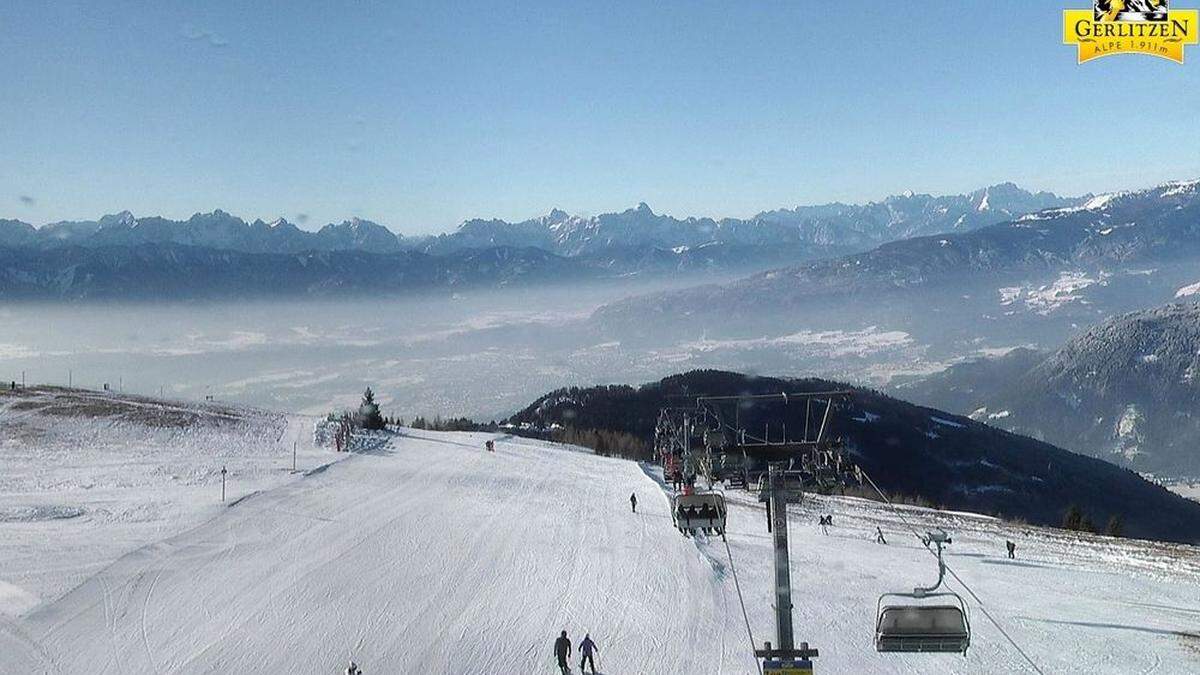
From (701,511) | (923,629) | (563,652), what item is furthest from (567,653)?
(923,629)

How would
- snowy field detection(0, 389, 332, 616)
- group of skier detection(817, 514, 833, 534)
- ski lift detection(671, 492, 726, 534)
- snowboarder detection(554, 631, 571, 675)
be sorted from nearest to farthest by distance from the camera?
ski lift detection(671, 492, 726, 534) → snowboarder detection(554, 631, 571, 675) → snowy field detection(0, 389, 332, 616) → group of skier detection(817, 514, 833, 534)

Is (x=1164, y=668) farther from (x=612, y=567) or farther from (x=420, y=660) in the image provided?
(x=420, y=660)

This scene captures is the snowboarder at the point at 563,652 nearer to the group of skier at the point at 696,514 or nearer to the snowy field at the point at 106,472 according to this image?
the group of skier at the point at 696,514

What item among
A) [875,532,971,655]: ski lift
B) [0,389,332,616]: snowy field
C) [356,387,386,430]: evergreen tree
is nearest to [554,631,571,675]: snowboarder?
[875,532,971,655]: ski lift

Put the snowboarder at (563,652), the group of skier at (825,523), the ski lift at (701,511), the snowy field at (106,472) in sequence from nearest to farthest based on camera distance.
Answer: the ski lift at (701,511)
the snowboarder at (563,652)
the snowy field at (106,472)
the group of skier at (825,523)

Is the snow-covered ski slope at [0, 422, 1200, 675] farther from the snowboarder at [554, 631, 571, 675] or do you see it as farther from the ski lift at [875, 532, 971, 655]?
the ski lift at [875, 532, 971, 655]

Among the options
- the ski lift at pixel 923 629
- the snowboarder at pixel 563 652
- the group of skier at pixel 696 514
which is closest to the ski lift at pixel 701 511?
the group of skier at pixel 696 514

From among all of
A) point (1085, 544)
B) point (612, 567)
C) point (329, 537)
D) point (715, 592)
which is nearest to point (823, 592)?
point (715, 592)
